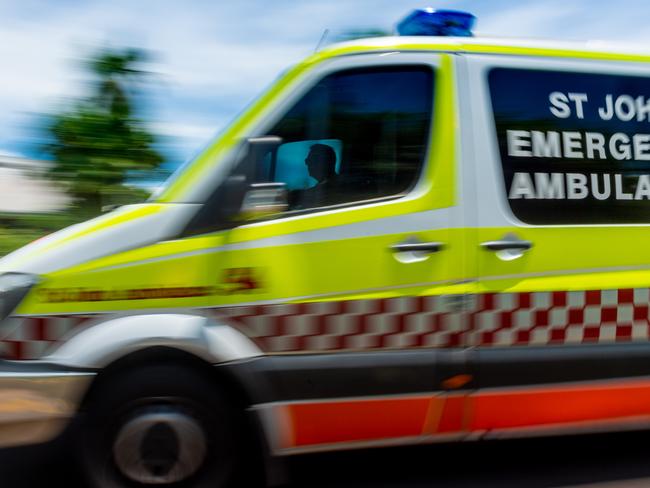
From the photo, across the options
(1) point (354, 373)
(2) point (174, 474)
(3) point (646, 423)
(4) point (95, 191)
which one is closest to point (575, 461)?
(3) point (646, 423)

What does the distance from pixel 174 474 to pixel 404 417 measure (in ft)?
3.02

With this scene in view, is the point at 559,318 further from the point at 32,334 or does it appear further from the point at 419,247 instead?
the point at 32,334

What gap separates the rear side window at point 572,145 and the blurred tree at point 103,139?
450cm

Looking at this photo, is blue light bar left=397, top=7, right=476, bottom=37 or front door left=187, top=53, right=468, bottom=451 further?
blue light bar left=397, top=7, right=476, bottom=37

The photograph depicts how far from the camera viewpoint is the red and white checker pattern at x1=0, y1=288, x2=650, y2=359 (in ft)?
9.25

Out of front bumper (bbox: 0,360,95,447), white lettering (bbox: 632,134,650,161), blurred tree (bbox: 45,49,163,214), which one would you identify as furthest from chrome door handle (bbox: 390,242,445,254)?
blurred tree (bbox: 45,49,163,214)

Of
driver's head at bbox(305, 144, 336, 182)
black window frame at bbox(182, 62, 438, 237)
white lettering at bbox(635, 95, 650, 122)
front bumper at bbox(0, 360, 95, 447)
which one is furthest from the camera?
white lettering at bbox(635, 95, 650, 122)

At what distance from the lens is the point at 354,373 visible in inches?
117

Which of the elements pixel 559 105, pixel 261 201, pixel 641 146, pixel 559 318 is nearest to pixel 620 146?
pixel 641 146

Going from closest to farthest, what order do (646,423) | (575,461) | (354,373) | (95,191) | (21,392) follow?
(21,392) < (354,373) < (646,423) < (575,461) < (95,191)

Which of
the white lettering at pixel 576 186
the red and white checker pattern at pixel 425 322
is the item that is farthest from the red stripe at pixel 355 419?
the white lettering at pixel 576 186

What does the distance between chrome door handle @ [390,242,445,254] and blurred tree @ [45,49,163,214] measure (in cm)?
442

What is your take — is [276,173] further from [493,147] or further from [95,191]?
[95,191]

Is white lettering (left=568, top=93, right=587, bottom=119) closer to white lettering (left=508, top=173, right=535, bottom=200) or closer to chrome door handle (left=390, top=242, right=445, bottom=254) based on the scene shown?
white lettering (left=508, top=173, right=535, bottom=200)
